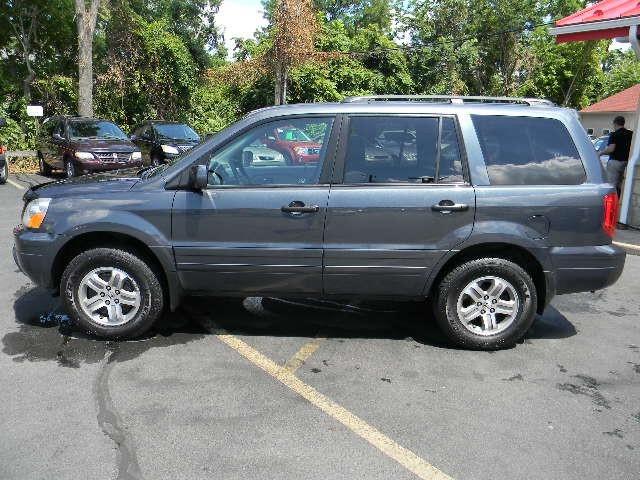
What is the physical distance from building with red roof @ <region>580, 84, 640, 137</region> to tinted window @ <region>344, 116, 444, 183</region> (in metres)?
31.3

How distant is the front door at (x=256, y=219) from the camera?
420 cm

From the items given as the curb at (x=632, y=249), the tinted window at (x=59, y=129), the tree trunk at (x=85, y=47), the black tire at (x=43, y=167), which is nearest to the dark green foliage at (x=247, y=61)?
the tree trunk at (x=85, y=47)

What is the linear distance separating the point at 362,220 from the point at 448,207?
0.63m

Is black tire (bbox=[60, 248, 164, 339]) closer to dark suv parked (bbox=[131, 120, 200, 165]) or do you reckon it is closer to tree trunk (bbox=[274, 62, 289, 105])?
dark suv parked (bbox=[131, 120, 200, 165])

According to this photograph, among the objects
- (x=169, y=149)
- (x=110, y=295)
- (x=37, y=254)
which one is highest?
(x=169, y=149)

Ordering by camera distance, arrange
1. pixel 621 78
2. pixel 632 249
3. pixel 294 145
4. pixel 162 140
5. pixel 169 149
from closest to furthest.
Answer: pixel 294 145
pixel 632 249
pixel 169 149
pixel 162 140
pixel 621 78

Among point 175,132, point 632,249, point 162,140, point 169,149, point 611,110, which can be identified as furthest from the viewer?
point 611,110

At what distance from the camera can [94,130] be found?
1423 cm

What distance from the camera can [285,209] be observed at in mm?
4168

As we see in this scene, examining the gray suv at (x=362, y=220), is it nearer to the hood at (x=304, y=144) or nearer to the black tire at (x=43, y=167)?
the hood at (x=304, y=144)

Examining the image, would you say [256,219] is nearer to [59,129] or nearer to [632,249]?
[632,249]

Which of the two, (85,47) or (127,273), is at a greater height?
(85,47)

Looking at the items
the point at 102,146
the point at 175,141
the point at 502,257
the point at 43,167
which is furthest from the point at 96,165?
the point at 502,257

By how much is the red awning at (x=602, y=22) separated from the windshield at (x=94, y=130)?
33.1ft
